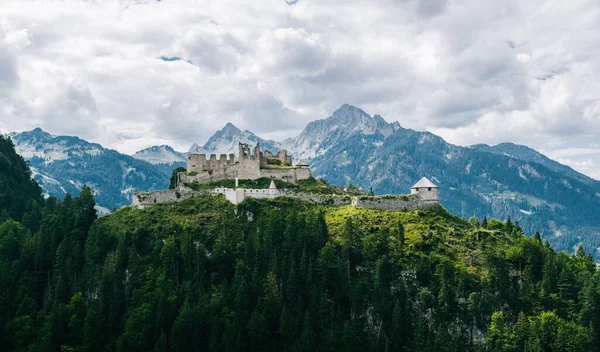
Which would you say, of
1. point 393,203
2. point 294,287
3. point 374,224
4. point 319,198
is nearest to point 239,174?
point 319,198

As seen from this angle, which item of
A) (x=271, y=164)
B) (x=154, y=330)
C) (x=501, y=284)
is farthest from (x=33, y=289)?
(x=501, y=284)

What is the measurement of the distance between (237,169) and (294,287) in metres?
51.9

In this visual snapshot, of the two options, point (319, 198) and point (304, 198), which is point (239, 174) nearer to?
point (304, 198)

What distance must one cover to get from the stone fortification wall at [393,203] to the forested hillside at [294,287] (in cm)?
257

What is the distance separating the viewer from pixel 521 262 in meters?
129

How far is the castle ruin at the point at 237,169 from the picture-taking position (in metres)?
162

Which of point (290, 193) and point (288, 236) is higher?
point (290, 193)

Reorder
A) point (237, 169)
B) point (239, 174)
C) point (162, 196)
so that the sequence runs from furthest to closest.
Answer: point (237, 169)
point (239, 174)
point (162, 196)

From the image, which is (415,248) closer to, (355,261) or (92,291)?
(355,261)

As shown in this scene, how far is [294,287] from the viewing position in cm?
12038

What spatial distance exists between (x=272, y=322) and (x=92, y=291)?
45.8 meters

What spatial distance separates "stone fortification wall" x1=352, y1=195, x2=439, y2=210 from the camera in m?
145

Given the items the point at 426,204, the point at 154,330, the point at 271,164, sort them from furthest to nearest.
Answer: the point at 271,164 < the point at 426,204 < the point at 154,330

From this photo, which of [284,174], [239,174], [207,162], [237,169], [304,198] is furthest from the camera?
[207,162]
